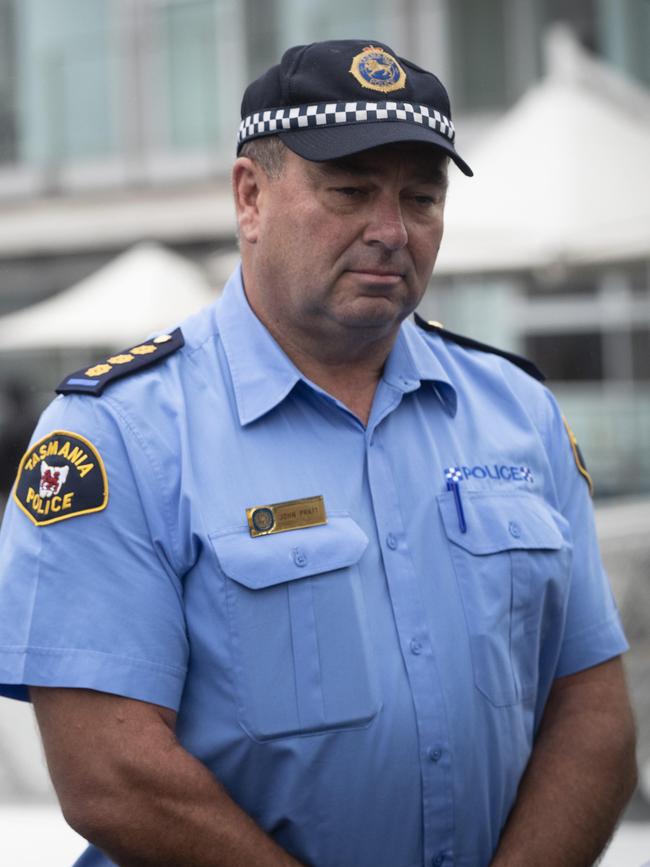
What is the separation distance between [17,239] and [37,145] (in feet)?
3.81

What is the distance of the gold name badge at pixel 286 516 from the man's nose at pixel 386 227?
38cm

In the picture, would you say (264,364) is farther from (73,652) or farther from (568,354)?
(568,354)

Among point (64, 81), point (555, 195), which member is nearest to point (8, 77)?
point (64, 81)

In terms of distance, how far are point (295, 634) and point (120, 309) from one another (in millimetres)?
7468

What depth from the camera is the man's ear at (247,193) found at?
199 centimetres

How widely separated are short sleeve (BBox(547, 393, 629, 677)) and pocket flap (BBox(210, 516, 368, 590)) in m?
0.45

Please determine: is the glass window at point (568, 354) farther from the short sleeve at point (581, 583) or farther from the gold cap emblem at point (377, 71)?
the gold cap emblem at point (377, 71)

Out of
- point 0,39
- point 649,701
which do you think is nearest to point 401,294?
point 649,701

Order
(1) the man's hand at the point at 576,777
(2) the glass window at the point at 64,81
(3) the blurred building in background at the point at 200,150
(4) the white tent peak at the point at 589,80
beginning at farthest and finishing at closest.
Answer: (2) the glass window at the point at 64,81
(3) the blurred building in background at the point at 200,150
(4) the white tent peak at the point at 589,80
(1) the man's hand at the point at 576,777

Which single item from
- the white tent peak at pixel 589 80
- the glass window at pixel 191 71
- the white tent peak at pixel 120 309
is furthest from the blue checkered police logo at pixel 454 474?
the glass window at pixel 191 71

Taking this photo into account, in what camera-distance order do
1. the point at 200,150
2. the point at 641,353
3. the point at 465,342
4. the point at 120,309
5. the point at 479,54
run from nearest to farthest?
the point at 465,342
the point at 120,309
the point at 641,353
the point at 479,54
the point at 200,150

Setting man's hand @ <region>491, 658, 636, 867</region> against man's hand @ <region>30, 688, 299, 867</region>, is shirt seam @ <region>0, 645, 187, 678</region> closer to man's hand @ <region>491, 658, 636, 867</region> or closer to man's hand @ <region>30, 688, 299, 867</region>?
man's hand @ <region>30, 688, 299, 867</region>

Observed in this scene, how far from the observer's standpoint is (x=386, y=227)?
75.2 inches

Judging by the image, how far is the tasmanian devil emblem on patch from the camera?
1.78 meters
